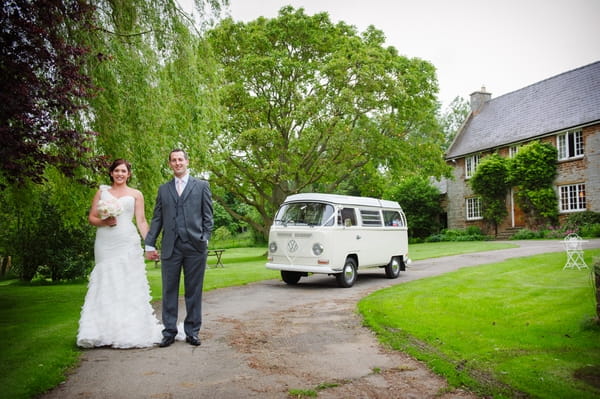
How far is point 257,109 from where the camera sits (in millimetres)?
23531

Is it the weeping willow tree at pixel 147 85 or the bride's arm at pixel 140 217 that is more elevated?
the weeping willow tree at pixel 147 85

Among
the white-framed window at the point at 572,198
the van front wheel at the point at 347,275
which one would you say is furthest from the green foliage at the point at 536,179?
the van front wheel at the point at 347,275

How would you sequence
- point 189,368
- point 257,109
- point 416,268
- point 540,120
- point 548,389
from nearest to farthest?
point 548,389 < point 189,368 < point 416,268 < point 257,109 < point 540,120

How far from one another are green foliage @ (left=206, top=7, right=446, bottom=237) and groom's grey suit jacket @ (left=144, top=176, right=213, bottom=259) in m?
15.5

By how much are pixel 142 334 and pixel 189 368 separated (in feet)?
4.22

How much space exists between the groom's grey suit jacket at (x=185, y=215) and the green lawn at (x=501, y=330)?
2909mm

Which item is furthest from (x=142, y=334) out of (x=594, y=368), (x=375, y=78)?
(x=375, y=78)

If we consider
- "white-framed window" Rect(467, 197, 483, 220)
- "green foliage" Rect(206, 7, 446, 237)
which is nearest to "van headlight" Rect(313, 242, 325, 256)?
"green foliage" Rect(206, 7, 446, 237)

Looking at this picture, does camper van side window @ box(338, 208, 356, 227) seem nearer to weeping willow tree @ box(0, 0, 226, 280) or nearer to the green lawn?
the green lawn

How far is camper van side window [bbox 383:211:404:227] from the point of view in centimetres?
1451

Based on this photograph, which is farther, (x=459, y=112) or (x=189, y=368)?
(x=459, y=112)

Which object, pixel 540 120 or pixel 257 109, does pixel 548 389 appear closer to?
pixel 257 109

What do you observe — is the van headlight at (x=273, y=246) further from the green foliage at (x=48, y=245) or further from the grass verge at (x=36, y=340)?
the green foliage at (x=48, y=245)

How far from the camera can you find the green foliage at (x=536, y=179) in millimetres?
30219
